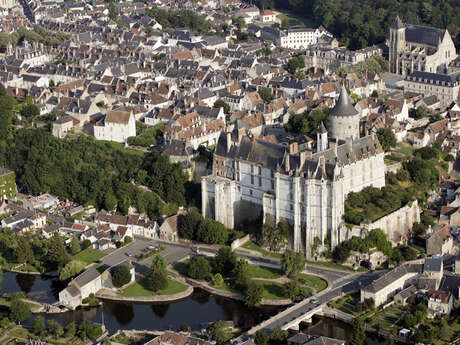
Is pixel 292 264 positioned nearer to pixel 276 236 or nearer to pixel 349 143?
pixel 276 236

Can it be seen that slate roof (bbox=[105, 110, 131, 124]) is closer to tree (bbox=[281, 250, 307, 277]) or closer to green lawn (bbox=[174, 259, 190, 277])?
green lawn (bbox=[174, 259, 190, 277])

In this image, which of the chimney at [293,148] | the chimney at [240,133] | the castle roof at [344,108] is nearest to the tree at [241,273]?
the chimney at [293,148]

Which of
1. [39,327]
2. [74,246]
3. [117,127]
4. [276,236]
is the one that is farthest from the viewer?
[117,127]

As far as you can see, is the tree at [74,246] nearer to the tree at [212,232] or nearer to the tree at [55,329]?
the tree at [212,232]

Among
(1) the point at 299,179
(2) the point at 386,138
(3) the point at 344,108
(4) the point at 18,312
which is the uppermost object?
(3) the point at 344,108

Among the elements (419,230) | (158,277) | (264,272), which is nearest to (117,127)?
(158,277)

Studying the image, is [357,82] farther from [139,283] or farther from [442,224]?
[139,283]

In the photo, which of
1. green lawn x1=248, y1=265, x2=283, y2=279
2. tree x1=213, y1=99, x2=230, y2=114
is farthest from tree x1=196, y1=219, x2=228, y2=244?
tree x1=213, y1=99, x2=230, y2=114
